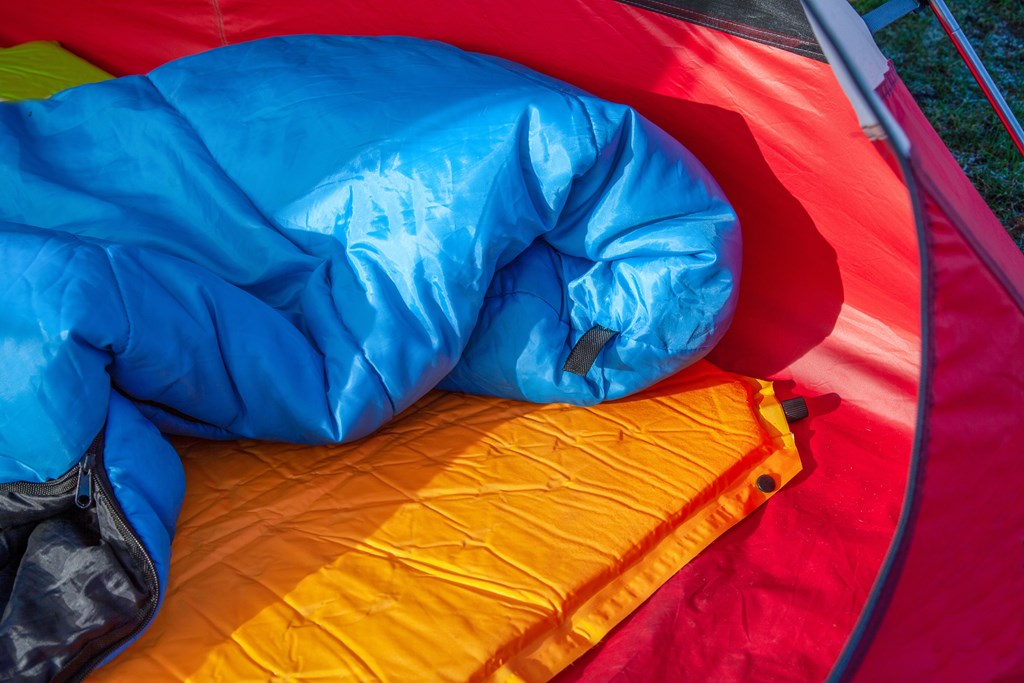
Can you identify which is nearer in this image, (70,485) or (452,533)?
(70,485)

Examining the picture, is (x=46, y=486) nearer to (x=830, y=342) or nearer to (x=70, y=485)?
(x=70, y=485)

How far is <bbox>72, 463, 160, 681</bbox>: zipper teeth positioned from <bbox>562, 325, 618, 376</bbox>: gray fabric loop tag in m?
0.60

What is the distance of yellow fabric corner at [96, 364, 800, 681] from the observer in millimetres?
1001

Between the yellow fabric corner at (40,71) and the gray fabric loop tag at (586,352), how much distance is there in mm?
1167

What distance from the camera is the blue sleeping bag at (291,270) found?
1008 millimetres

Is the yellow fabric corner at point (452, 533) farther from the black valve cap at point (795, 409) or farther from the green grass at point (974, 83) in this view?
the green grass at point (974, 83)

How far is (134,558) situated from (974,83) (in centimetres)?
234

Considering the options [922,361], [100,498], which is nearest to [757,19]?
[922,361]

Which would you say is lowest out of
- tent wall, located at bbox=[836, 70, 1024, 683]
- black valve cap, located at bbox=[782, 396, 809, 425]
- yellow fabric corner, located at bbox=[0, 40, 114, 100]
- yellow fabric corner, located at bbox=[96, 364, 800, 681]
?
yellow fabric corner, located at bbox=[96, 364, 800, 681]

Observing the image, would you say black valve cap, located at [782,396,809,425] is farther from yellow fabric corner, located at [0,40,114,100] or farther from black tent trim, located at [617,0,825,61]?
yellow fabric corner, located at [0,40,114,100]

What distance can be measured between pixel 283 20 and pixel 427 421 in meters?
0.95

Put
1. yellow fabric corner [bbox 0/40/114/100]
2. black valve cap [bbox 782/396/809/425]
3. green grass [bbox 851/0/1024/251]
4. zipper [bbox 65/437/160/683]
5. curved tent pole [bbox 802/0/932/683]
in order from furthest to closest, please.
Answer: green grass [bbox 851/0/1024/251], yellow fabric corner [bbox 0/40/114/100], black valve cap [bbox 782/396/809/425], zipper [bbox 65/437/160/683], curved tent pole [bbox 802/0/932/683]

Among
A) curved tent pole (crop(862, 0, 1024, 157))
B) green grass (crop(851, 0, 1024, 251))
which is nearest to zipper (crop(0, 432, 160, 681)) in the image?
curved tent pole (crop(862, 0, 1024, 157))

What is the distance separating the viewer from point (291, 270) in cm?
129
